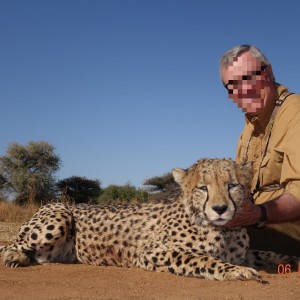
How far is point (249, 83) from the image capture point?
4.06 metres

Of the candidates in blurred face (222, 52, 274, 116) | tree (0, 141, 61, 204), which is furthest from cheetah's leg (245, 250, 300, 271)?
tree (0, 141, 61, 204)

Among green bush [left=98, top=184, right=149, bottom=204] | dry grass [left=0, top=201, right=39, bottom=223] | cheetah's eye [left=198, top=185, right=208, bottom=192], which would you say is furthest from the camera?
green bush [left=98, top=184, right=149, bottom=204]

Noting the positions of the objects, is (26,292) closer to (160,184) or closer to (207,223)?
(207,223)

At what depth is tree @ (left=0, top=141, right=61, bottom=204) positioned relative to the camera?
18.9 meters

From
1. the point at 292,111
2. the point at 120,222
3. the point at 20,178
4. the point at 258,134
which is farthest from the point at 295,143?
the point at 20,178

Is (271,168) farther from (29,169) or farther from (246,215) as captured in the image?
(29,169)

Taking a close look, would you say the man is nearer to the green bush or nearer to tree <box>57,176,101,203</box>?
the green bush

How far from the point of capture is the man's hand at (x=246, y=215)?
3.53 metres

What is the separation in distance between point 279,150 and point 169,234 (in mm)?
1054

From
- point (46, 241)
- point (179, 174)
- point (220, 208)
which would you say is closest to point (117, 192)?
point (46, 241)

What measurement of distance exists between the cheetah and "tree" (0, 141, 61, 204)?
14404mm

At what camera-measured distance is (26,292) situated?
305 centimetres

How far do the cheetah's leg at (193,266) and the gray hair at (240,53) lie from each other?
4.91ft

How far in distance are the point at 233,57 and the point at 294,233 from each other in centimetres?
156
